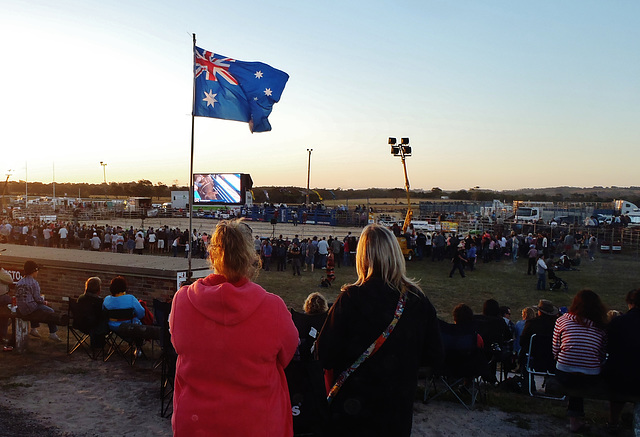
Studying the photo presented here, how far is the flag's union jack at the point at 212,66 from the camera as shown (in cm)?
918

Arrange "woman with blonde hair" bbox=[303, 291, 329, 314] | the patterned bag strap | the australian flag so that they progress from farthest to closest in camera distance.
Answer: the australian flag
"woman with blonde hair" bbox=[303, 291, 329, 314]
the patterned bag strap

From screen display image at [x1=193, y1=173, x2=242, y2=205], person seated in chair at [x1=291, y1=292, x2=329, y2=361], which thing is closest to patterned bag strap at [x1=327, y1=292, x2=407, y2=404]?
person seated in chair at [x1=291, y1=292, x2=329, y2=361]

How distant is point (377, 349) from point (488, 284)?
1623 centimetres

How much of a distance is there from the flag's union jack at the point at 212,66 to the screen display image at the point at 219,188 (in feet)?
78.5

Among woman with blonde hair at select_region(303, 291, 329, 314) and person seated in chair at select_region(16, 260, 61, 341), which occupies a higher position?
woman with blonde hair at select_region(303, 291, 329, 314)

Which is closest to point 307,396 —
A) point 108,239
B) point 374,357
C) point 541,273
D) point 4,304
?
point 374,357

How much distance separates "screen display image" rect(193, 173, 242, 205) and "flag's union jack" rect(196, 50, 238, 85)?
2391cm

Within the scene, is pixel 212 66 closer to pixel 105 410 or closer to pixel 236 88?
pixel 236 88

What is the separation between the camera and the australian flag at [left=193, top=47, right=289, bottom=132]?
918cm

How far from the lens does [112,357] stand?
7.09 metres

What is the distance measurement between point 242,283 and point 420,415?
149 inches

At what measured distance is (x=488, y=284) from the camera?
686 inches

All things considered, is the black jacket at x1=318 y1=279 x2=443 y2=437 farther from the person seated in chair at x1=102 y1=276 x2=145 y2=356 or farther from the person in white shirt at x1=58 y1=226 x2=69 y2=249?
the person in white shirt at x1=58 y1=226 x2=69 y2=249

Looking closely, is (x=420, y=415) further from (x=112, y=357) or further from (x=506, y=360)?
(x=112, y=357)
